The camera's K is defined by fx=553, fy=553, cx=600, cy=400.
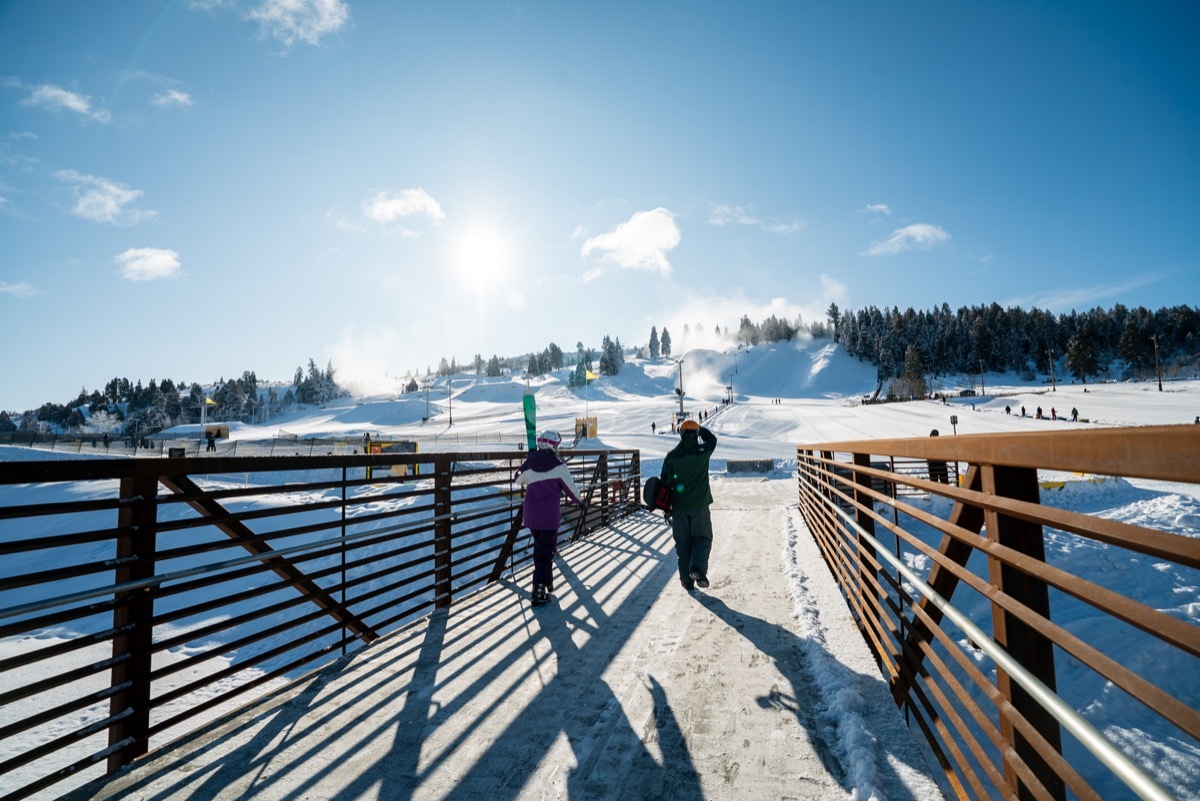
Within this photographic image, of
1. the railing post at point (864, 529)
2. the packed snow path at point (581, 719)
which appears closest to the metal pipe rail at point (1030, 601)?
the packed snow path at point (581, 719)

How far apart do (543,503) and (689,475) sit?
1.55 meters

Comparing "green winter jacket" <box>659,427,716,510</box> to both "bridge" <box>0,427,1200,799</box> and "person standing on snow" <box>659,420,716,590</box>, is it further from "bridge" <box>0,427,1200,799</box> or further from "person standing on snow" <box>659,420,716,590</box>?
"bridge" <box>0,427,1200,799</box>

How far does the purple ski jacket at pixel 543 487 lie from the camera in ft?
18.1

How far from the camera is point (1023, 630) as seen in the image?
1.78 meters

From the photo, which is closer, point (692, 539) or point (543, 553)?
point (543, 553)

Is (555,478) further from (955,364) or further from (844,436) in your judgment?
(955,364)

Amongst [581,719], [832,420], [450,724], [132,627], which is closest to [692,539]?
[581,719]

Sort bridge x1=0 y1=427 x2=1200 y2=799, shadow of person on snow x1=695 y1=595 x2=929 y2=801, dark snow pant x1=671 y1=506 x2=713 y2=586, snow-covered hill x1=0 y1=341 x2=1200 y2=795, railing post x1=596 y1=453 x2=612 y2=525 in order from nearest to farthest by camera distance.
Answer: bridge x1=0 y1=427 x2=1200 y2=799 < shadow of person on snow x1=695 y1=595 x2=929 y2=801 < dark snow pant x1=671 y1=506 x2=713 y2=586 < snow-covered hill x1=0 y1=341 x2=1200 y2=795 < railing post x1=596 y1=453 x2=612 y2=525

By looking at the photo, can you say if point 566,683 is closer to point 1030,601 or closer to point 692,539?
point 692,539

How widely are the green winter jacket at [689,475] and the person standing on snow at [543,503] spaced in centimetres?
106

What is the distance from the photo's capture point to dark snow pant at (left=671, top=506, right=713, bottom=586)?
572 cm

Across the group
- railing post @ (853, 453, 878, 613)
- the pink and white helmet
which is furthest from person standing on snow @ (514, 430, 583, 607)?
railing post @ (853, 453, 878, 613)

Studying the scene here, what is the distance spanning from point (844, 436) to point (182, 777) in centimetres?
4338

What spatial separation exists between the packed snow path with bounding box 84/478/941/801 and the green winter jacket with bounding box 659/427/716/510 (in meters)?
1.07
